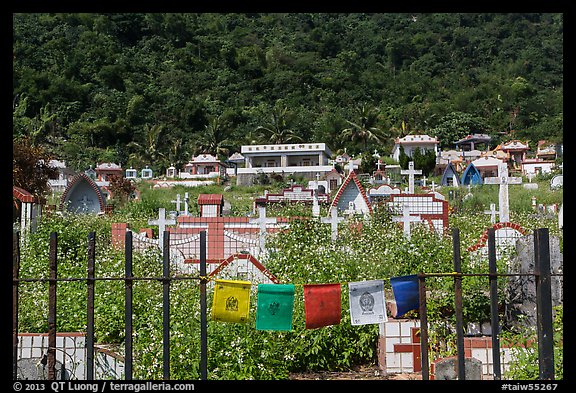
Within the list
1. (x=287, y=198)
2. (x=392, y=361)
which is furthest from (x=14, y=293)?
(x=287, y=198)

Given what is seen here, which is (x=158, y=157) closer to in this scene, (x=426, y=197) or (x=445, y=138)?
(x=445, y=138)

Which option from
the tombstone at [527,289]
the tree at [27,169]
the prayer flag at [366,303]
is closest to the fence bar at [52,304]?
the prayer flag at [366,303]

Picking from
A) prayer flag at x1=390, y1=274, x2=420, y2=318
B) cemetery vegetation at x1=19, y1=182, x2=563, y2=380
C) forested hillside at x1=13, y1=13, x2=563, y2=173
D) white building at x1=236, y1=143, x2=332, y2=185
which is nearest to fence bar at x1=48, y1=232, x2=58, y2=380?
cemetery vegetation at x1=19, y1=182, x2=563, y2=380

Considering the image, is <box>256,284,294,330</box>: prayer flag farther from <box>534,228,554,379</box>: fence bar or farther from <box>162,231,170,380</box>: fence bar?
<box>534,228,554,379</box>: fence bar

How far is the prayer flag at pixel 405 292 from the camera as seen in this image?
227 inches

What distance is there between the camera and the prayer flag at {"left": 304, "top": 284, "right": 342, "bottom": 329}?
627 centimetres

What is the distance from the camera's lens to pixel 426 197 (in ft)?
57.8

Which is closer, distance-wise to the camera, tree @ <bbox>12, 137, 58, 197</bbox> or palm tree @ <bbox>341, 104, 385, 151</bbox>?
tree @ <bbox>12, 137, 58, 197</bbox>

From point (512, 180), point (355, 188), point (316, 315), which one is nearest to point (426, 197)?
point (355, 188)

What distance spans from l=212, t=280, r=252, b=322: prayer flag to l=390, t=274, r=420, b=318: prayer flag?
131cm

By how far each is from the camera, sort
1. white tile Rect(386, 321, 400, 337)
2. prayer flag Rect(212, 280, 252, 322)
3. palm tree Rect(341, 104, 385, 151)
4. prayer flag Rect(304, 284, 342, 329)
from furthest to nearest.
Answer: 1. palm tree Rect(341, 104, 385, 151)
2. white tile Rect(386, 321, 400, 337)
3. prayer flag Rect(304, 284, 342, 329)
4. prayer flag Rect(212, 280, 252, 322)

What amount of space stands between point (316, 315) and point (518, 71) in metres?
82.9

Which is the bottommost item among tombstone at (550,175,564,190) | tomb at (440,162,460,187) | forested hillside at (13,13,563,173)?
tombstone at (550,175,564,190)

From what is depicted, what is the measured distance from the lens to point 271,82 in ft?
283
